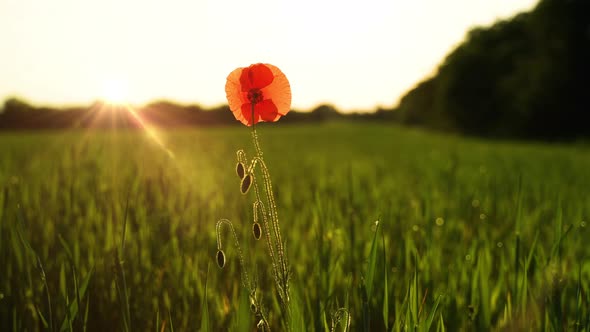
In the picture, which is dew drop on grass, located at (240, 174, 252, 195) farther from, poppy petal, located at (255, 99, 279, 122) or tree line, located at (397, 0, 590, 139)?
tree line, located at (397, 0, 590, 139)

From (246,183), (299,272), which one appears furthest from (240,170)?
(299,272)

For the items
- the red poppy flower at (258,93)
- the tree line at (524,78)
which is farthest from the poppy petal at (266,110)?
the tree line at (524,78)

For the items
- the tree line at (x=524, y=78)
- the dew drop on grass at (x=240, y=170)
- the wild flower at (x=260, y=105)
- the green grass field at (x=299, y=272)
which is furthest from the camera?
the tree line at (x=524, y=78)

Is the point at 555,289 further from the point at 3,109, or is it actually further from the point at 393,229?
the point at 3,109

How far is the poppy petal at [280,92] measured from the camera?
995 millimetres

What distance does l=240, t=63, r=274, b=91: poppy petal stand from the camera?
96cm

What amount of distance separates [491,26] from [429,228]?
1575 inches

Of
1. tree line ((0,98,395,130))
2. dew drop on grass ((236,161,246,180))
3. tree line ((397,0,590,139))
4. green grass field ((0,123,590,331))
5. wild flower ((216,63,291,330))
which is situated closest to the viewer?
wild flower ((216,63,291,330))

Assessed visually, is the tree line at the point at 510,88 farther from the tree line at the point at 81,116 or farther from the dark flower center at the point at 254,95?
the dark flower center at the point at 254,95

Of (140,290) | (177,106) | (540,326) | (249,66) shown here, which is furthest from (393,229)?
(177,106)

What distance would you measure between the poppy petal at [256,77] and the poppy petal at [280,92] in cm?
2

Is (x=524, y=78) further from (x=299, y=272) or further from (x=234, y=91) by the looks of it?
(x=234, y=91)

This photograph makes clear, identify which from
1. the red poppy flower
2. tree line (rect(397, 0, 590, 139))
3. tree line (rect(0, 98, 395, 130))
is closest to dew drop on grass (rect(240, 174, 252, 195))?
the red poppy flower

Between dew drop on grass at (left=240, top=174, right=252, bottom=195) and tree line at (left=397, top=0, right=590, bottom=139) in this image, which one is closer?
dew drop on grass at (left=240, top=174, right=252, bottom=195)
